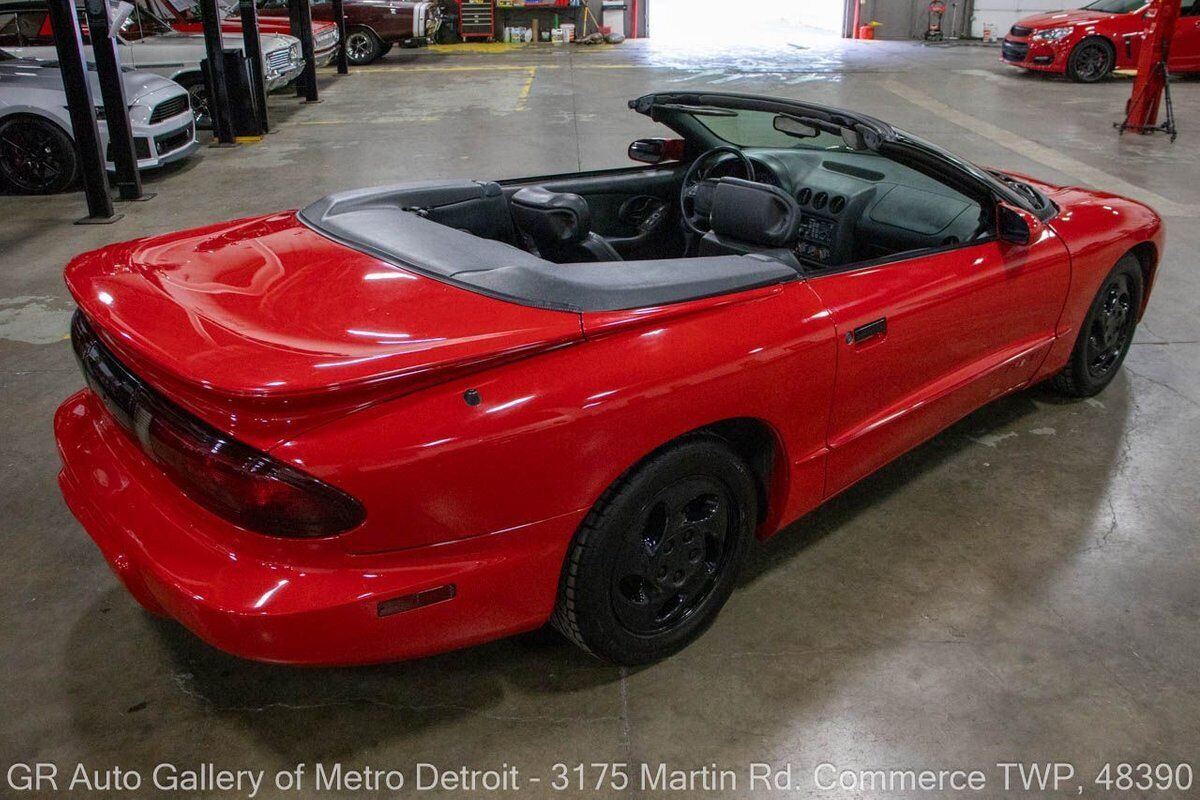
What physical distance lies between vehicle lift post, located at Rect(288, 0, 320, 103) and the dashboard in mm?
9968

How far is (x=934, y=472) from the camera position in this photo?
3.23m

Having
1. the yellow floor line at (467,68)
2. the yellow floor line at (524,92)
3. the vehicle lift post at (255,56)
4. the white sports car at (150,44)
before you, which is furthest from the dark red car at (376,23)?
the vehicle lift post at (255,56)

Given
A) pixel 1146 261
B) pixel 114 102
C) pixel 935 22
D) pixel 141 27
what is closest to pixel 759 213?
pixel 1146 261

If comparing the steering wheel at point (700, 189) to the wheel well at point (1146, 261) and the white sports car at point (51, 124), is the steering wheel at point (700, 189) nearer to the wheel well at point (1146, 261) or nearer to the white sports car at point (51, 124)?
the wheel well at point (1146, 261)

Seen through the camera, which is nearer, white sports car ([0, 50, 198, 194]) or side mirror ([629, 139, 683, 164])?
side mirror ([629, 139, 683, 164])

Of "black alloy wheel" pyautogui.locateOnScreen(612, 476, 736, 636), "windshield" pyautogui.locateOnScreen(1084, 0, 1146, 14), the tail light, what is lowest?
"black alloy wheel" pyautogui.locateOnScreen(612, 476, 736, 636)

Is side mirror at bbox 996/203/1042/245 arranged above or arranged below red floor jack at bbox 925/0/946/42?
below

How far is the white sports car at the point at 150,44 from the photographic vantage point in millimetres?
8125

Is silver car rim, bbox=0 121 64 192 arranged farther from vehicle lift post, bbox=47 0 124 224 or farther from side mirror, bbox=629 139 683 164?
side mirror, bbox=629 139 683 164

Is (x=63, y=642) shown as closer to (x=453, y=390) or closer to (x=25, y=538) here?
(x=25, y=538)

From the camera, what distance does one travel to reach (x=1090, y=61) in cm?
1299

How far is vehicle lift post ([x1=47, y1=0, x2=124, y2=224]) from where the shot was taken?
6105mm

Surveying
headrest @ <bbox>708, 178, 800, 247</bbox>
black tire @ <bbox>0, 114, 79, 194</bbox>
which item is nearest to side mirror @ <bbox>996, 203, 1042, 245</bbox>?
headrest @ <bbox>708, 178, 800, 247</bbox>

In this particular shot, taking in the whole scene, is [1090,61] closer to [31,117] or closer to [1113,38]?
[1113,38]
